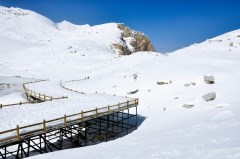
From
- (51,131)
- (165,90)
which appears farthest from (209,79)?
(51,131)

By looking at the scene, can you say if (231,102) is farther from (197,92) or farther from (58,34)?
(58,34)

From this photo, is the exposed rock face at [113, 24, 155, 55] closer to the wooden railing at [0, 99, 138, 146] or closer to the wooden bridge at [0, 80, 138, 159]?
the wooden bridge at [0, 80, 138, 159]

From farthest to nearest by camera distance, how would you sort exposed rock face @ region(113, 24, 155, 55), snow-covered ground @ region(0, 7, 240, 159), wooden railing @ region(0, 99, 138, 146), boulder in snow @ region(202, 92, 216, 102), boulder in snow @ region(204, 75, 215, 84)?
1. exposed rock face @ region(113, 24, 155, 55)
2. boulder in snow @ region(204, 75, 215, 84)
3. boulder in snow @ region(202, 92, 216, 102)
4. wooden railing @ region(0, 99, 138, 146)
5. snow-covered ground @ region(0, 7, 240, 159)

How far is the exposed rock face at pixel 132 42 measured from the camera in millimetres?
147875

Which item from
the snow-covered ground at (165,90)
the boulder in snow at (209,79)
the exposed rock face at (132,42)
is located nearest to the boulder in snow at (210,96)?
the snow-covered ground at (165,90)

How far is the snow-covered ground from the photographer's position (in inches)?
725

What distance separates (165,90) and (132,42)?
11375 cm

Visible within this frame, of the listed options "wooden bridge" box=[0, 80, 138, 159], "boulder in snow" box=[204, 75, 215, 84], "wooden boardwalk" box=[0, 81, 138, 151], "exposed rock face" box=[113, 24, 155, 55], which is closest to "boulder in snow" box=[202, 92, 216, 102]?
"boulder in snow" box=[204, 75, 215, 84]

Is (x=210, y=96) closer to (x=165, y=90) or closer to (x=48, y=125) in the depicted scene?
(x=165, y=90)

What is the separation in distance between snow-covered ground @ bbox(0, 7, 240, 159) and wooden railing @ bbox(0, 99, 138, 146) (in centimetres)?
295

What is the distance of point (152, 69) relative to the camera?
57.0m

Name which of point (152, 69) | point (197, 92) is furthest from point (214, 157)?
point (152, 69)

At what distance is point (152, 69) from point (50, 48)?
80.3 metres

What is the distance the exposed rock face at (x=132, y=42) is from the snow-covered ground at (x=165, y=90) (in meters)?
24.0
